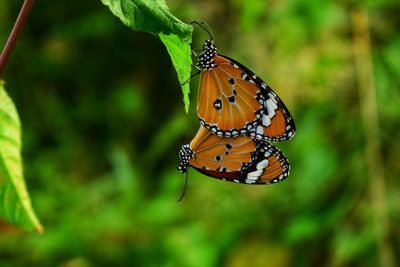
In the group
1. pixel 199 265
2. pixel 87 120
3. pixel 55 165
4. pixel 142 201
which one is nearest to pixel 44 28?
pixel 87 120

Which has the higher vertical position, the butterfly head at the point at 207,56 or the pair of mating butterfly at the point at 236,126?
the butterfly head at the point at 207,56

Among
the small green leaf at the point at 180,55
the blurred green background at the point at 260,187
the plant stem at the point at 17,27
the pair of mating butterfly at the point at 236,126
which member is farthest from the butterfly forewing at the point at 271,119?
the blurred green background at the point at 260,187

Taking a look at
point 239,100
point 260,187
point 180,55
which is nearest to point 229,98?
point 239,100

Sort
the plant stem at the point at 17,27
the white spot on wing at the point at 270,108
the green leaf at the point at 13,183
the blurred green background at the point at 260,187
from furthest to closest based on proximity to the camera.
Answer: the blurred green background at the point at 260,187 → the white spot on wing at the point at 270,108 → the green leaf at the point at 13,183 → the plant stem at the point at 17,27

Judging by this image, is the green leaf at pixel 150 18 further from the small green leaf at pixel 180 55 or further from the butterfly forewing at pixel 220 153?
the butterfly forewing at pixel 220 153

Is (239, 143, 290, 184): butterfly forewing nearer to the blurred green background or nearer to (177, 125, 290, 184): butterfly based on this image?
(177, 125, 290, 184): butterfly

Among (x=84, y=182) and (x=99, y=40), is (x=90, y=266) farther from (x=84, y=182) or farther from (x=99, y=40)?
(x=99, y=40)

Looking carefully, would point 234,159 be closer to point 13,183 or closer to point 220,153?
point 220,153
